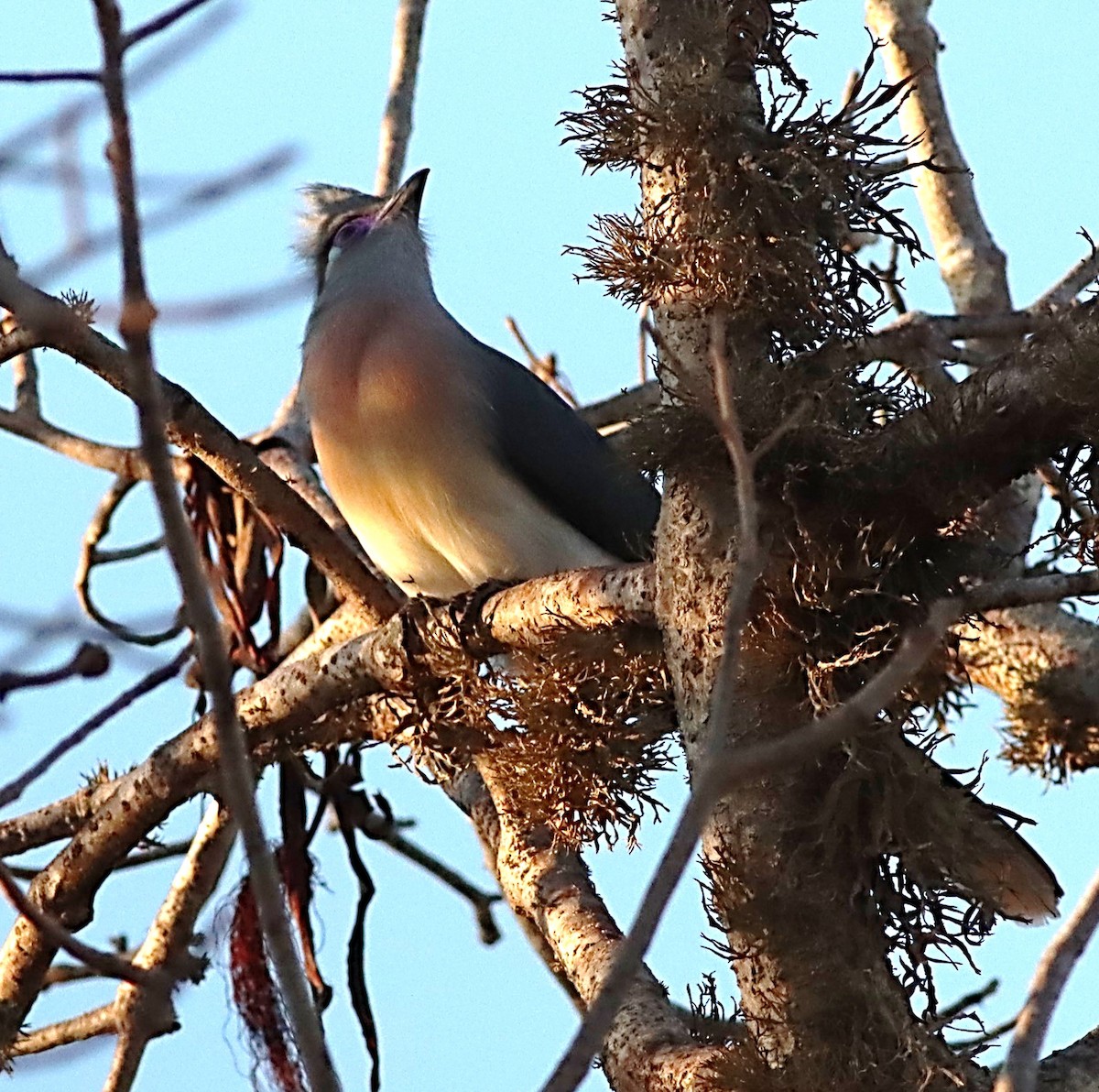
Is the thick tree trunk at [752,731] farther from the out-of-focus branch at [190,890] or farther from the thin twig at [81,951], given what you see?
the out-of-focus branch at [190,890]

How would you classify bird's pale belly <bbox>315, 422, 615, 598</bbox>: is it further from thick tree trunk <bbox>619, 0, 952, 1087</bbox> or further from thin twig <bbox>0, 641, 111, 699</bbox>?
thin twig <bbox>0, 641, 111, 699</bbox>

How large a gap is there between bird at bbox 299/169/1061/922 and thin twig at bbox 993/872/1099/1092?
302 centimetres

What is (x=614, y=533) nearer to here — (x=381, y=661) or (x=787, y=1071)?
(x=381, y=661)

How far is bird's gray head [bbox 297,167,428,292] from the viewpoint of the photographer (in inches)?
237

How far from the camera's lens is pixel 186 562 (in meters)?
1.51

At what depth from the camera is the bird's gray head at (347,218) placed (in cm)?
601

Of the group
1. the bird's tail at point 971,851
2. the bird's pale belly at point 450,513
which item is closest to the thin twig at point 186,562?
the bird's tail at point 971,851

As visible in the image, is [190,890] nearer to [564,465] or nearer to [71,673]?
[564,465]

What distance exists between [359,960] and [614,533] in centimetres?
143

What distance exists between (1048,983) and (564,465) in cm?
349

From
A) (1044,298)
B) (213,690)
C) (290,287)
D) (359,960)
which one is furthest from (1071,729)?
(213,690)

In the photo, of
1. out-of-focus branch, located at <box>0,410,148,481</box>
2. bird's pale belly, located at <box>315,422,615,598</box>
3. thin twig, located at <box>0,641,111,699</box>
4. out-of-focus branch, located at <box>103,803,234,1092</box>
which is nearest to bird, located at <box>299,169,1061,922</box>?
bird's pale belly, located at <box>315,422,615,598</box>

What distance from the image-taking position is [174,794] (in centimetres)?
423

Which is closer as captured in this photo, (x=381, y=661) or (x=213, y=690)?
(x=213, y=690)
